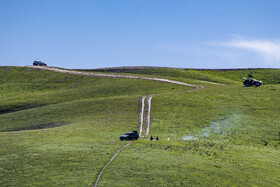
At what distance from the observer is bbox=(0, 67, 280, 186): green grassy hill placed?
38.2 metres

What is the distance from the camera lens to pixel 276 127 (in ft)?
232

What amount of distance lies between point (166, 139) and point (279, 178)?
72.4 feet

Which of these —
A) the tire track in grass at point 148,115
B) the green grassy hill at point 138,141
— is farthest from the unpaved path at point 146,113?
the green grassy hill at point 138,141

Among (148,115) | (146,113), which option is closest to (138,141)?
(148,115)

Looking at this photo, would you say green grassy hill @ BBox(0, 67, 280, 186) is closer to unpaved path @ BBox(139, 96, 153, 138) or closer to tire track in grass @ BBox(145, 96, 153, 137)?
tire track in grass @ BBox(145, 96, 153, 137)

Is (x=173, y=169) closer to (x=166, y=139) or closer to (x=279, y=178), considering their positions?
(x=279, y=178)

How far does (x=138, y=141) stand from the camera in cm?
5469

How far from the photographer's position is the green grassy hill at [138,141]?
38.2 m

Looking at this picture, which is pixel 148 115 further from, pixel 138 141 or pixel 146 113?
pixel 138 141

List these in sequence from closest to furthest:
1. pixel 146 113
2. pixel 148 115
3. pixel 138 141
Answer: pixel 138 141 → pixel 148 115 → pixel 146 113

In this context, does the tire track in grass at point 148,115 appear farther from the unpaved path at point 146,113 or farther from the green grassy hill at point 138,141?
the green grassy hill at point 138,141

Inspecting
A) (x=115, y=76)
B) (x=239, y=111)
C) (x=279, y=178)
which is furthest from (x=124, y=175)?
(x=115, y=76)

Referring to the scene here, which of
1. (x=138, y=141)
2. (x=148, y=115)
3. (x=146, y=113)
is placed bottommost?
(x=138, y=141)

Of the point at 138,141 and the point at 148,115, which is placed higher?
the point at 148,115
